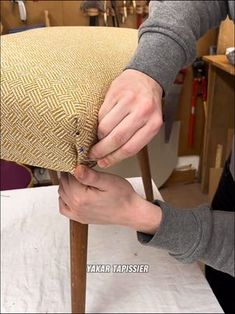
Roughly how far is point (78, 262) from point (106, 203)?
0.15 meters

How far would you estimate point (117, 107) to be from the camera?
286 millimetres

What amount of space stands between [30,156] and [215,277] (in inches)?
16.1

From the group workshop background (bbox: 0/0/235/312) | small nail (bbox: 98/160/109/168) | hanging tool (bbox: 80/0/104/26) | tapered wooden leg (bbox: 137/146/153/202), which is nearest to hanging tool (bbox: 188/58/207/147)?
workshop background (bbox: 0/0/235/312)

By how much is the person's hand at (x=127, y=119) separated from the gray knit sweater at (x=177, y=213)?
3cm

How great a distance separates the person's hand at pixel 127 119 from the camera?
28 centimetres

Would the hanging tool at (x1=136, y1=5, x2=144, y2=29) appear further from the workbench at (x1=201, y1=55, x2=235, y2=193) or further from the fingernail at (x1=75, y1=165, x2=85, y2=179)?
the fingernail at (x1=75, y1=165, x2=85, y2=179)

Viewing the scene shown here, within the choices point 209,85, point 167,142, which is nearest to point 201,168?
point 167,142

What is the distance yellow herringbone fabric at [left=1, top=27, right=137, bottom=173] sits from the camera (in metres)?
0.29

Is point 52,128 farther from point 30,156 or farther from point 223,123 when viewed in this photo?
point 223,123

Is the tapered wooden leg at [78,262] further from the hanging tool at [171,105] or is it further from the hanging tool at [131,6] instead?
the hanging tool at [131,6]

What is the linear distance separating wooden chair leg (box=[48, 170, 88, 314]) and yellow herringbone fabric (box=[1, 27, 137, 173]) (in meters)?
0.12

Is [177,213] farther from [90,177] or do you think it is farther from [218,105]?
[218,105]

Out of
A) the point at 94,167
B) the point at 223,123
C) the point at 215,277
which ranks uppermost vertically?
the point at 94,167

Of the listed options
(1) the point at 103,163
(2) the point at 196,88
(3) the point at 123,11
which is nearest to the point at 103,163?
(1) the point at 103,163
